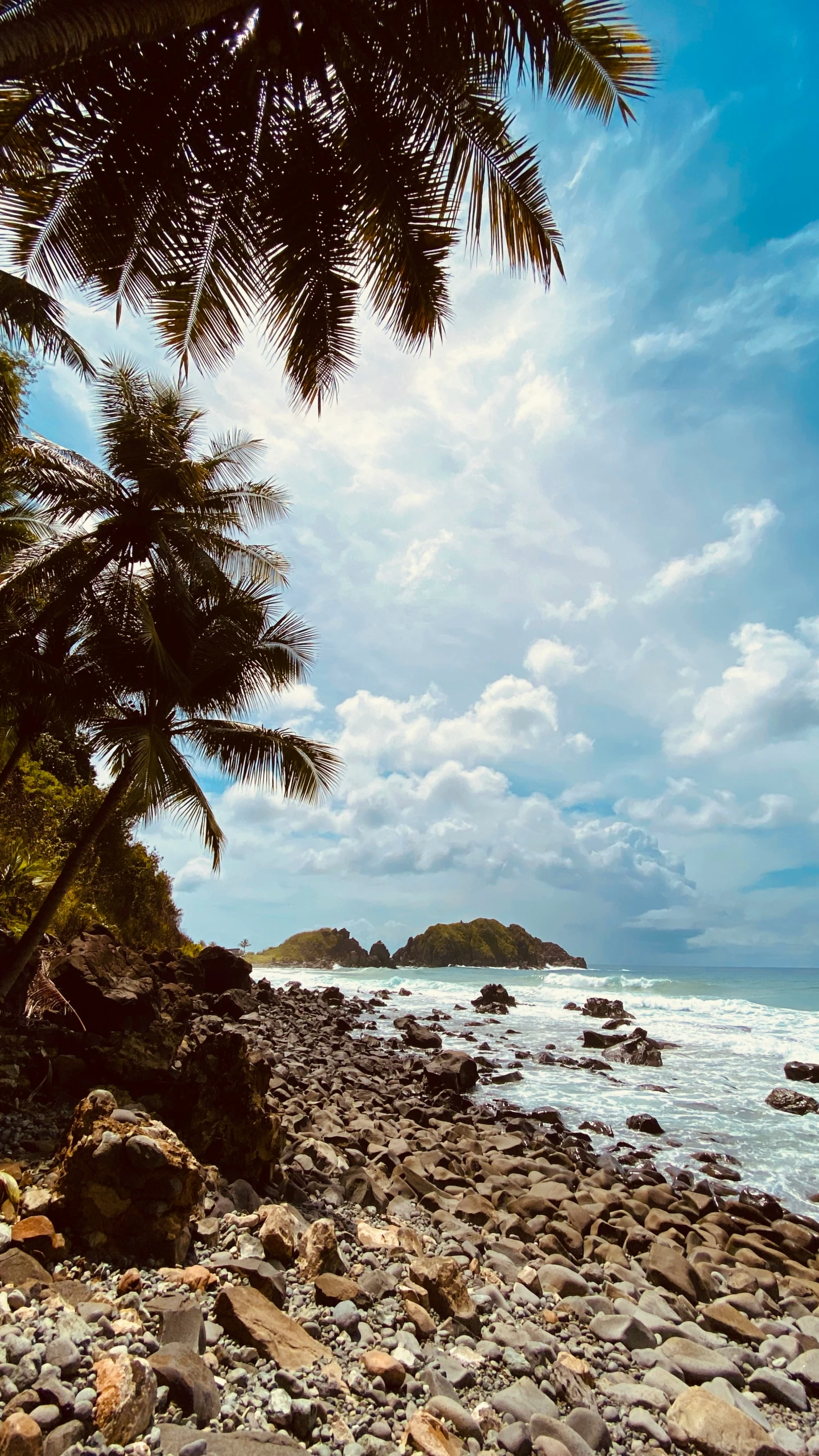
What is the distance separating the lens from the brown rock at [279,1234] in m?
4.19

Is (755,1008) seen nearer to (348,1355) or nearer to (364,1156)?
(364,1156)

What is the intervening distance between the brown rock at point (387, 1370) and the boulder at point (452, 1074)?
9215 millimetres

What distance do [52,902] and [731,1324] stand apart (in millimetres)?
9191

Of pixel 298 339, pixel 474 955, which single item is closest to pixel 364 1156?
pixel 298 339

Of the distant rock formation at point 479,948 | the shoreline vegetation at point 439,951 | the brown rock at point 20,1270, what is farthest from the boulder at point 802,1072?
the distant rock formation at point 479,948

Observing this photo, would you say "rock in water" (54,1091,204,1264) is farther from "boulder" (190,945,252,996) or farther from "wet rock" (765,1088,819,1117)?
"boulder" (190,945,252,996)

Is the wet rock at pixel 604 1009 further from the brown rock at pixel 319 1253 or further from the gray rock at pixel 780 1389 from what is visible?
the brown rock at pixel 319 1253

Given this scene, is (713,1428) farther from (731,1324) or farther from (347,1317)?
(347,1317)

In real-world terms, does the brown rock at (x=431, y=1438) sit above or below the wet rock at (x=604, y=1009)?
below

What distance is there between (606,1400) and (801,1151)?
8.46 m

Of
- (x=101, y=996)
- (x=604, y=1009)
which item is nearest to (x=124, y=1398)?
(x=101, y=996)

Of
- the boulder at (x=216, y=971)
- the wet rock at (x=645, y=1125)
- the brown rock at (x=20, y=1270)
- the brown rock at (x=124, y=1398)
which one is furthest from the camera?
the boulder at (x=216, y=971)

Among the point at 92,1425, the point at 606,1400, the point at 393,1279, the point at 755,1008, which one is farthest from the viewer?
the point at 755,1008

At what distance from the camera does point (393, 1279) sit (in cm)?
423
